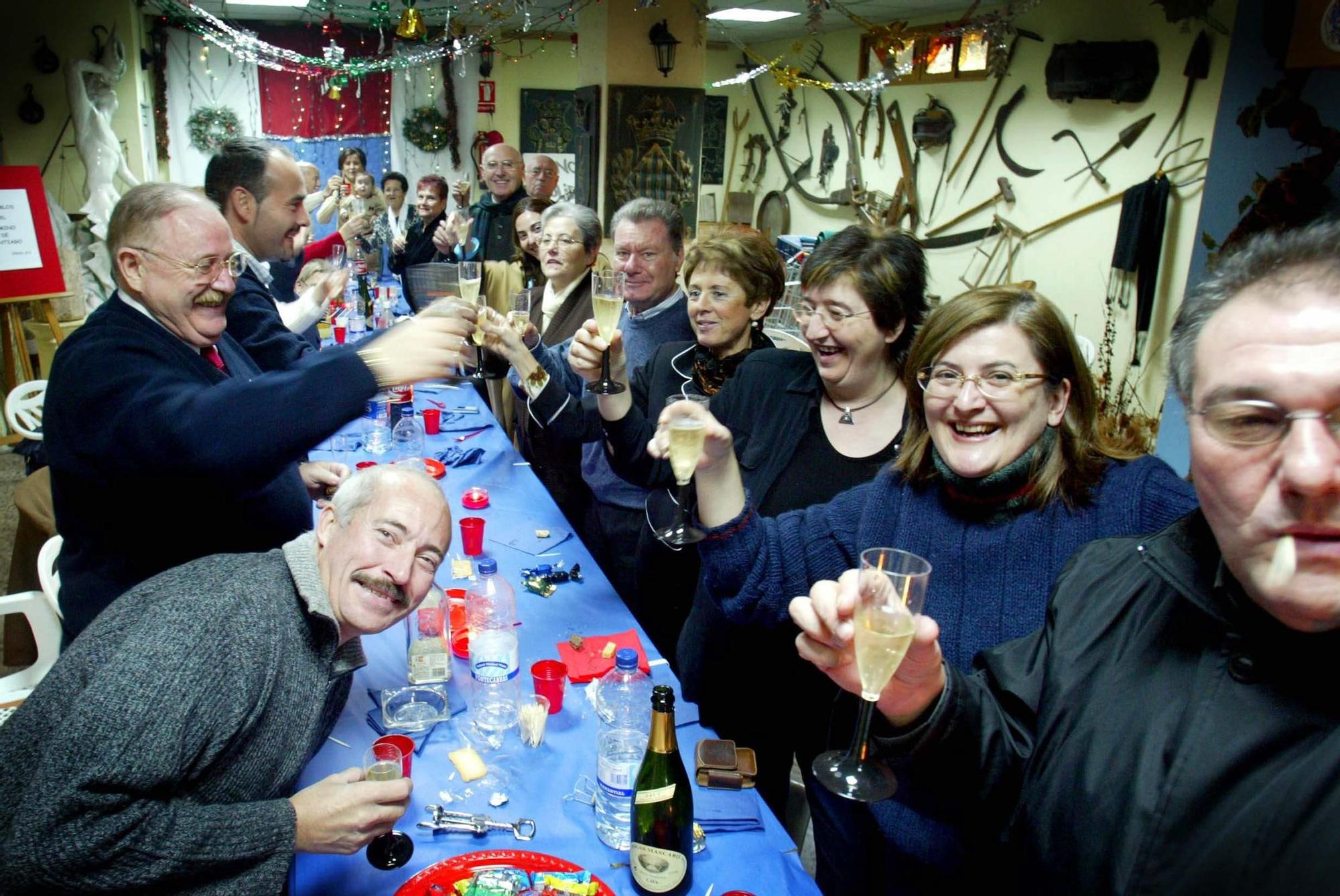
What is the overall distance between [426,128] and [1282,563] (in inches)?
499

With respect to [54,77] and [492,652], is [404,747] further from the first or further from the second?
[54,77]

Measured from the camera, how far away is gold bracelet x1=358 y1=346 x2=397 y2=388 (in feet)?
5.68

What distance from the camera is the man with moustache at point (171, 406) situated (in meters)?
1.67

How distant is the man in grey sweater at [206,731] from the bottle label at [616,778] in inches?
13.2

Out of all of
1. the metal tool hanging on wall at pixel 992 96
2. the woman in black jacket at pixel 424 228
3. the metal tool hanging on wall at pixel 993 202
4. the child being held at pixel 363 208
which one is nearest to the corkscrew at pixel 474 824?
the woman in black jacket at pixel 424 228

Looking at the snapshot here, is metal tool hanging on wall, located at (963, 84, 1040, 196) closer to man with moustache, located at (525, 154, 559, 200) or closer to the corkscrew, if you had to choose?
man with moustache, located at (525, 154, 559, 200)

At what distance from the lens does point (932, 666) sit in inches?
45.3

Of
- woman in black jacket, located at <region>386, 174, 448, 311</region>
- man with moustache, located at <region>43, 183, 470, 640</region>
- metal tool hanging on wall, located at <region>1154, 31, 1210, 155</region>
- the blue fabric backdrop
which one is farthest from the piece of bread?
the blue fabric backdrop

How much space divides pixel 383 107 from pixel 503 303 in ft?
27.8

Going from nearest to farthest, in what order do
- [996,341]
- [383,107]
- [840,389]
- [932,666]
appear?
[932,666] → [996,341] → [840,389] → [383,107]

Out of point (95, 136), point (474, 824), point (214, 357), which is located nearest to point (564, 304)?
point (214, 357)

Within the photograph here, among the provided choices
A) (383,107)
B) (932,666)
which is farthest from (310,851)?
(383,107)

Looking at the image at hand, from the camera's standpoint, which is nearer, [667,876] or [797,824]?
[667,876]

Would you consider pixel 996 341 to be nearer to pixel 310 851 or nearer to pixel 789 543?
pixel 789 543
